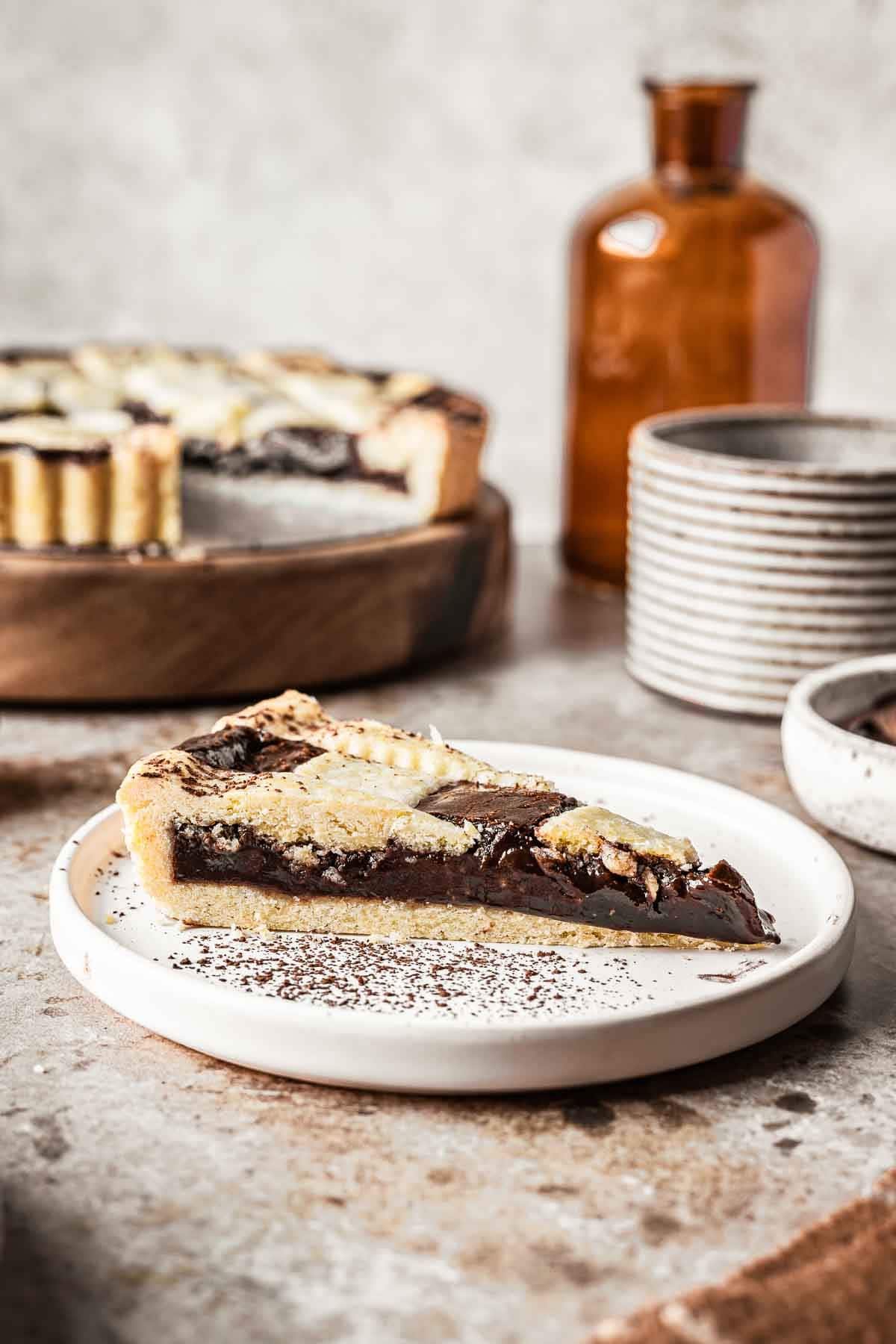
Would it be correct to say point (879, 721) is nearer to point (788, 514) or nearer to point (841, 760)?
point (841, 760)

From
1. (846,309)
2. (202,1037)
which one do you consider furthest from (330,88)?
(202,1037)

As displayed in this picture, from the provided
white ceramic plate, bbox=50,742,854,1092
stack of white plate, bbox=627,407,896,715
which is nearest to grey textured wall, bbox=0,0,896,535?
stack of white plate, bbox=627,407,896,715

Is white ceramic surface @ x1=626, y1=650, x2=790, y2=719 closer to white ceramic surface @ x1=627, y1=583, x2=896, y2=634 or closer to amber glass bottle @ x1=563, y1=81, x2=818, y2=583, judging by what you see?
white ceramic surface @ x1=627, y1=583, x2=896, y2=634

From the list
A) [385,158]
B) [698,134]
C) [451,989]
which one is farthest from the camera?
[385,158]

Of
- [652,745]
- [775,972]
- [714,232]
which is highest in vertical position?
[714,232]

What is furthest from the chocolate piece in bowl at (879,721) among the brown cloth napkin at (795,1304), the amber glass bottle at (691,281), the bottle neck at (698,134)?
the bottle neck at (698,134)

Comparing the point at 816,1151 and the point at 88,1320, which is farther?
the point at 816,1151

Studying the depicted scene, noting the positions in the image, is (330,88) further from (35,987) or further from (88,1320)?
(88,1320)

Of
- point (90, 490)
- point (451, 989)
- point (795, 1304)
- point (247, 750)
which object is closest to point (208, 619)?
point (90, 490)
